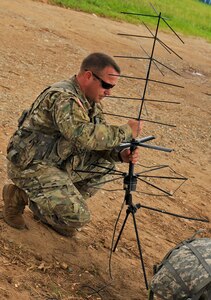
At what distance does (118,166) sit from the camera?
21.3 feet

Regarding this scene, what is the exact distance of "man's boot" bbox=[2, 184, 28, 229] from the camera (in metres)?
4.29

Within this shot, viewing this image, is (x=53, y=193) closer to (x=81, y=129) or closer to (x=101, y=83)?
(x=81, y=129)

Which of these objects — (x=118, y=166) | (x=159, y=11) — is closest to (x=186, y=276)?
(x=118, y=166)

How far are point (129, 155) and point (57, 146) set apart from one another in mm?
506

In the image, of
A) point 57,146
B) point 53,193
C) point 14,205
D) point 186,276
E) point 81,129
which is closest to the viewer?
point 186,276

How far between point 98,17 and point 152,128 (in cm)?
878

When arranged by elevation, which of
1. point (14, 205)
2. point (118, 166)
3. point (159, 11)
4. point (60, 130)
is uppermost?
point (60, 130)

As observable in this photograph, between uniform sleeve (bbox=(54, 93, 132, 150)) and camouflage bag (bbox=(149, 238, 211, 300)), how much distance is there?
855 mm

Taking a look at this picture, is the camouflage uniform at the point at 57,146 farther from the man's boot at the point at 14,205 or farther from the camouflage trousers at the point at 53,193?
the man's boot at the point at 14,205

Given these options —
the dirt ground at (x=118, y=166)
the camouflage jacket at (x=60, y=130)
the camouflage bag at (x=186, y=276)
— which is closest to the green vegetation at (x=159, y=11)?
the dirt ground at (x=118, y=166)

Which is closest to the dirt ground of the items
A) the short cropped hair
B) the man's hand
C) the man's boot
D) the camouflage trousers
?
the man's boot

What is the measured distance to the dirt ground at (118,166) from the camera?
13.3 ft

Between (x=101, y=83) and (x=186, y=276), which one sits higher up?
(x=101, y=83)

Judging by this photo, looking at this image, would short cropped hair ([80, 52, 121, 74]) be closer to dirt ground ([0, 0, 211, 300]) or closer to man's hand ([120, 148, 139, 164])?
man's hand ([120, 148, 139, 164])
